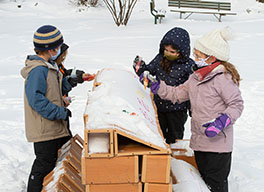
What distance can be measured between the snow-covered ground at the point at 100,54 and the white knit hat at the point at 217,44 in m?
0.14

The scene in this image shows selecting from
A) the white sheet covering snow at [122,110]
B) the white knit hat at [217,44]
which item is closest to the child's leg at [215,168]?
the white sheet covering snow at [122,110]

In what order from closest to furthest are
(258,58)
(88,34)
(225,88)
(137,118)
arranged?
(137,118)
(225,88)
(258,58)
(88,34)

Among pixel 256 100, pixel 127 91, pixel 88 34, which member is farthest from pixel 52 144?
pixel 88 34

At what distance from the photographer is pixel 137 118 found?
8.45 feet

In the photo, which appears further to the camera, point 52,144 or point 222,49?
point 52,144

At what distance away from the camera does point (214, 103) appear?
9.68ft

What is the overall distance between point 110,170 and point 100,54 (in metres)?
7.25

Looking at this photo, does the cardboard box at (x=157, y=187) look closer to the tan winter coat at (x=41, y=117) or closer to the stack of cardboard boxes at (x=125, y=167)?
the stack of cardboard boxes at (x=125, y=167)

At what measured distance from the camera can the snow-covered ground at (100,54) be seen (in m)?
4.38

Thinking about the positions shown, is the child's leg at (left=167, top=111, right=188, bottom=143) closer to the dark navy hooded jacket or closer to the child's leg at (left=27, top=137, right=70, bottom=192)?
the dark navy hooded jacket

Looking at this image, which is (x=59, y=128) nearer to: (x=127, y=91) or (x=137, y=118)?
(x=127, y=91)

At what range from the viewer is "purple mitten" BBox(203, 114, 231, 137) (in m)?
2.70

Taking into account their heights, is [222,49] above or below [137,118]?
above

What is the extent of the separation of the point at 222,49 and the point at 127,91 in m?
0.86
